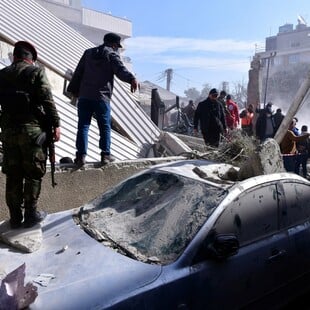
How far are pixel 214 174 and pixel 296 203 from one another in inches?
31.0

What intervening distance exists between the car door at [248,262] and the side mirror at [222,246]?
2.5 inches

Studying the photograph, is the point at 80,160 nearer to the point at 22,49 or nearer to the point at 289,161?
the point at 22,49

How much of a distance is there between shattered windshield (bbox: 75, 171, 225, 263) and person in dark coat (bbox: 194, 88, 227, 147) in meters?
3.80

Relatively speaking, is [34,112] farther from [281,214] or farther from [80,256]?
[281,214]

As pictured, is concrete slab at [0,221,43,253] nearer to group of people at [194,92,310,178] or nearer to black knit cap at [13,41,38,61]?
black knit cap at [13,41,38,61]

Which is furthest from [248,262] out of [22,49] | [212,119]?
[212,119]

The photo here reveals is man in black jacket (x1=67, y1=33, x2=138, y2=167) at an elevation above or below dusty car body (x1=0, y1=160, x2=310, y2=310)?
above

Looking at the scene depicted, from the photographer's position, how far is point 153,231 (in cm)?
313

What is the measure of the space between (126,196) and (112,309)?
1.39 metres

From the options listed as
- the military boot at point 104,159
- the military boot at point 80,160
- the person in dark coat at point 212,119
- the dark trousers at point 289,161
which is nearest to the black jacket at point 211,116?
the person in dark coat at point 212,119

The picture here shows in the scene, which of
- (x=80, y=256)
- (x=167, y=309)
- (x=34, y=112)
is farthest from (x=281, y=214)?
(x=34, y=112)

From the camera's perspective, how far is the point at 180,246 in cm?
293

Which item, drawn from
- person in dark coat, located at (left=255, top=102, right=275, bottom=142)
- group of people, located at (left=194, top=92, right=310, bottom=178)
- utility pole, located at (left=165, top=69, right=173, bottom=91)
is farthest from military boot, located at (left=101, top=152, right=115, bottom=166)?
utility pole, located at (left=165, top=69, right=173, bottom=91)

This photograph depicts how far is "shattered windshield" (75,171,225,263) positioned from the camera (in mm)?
2984
